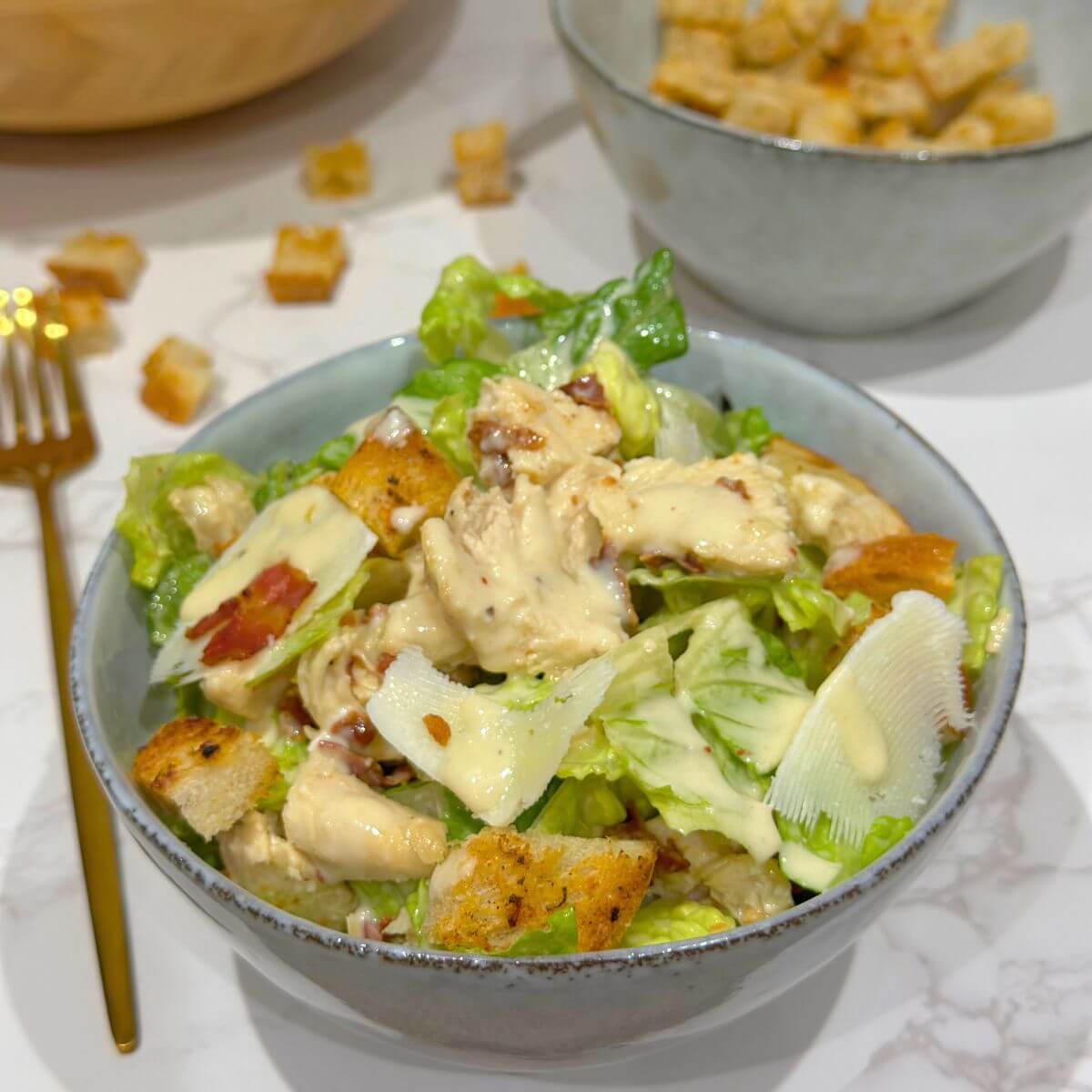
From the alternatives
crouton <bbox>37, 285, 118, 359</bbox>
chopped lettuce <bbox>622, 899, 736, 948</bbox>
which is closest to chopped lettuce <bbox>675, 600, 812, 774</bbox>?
chopped lettuce <bbox>622, 899, 736, 948</bbox>

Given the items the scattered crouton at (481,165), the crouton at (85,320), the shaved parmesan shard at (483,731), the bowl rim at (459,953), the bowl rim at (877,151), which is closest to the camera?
the bowl rim at (459,953)

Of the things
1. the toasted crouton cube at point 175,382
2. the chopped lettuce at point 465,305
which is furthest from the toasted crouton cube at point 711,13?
the toasted crouton cube at point 175,382

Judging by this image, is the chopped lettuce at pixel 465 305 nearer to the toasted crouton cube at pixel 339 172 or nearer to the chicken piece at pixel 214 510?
the chicken piece at pixel 214 510

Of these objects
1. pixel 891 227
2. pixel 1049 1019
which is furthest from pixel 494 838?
pixel 891 227

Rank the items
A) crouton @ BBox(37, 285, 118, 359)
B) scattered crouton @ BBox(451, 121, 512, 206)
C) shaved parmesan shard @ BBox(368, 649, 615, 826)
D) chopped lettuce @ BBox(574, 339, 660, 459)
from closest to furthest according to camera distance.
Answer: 1. shaved parmesan shard @ BBox(368, 649, 615, 826)
2. chopped lettuce @ BBox(574, 339, 660, 459)
3. crouton @ BBox(37, 285, 118, 359)
4. scattered crouton @ BBox(451, 121, 512, 206)

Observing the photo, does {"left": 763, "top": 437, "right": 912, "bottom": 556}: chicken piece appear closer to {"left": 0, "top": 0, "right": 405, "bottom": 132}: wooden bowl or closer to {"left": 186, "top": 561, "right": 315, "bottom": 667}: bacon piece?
{"left": 186, "top": 561, "right": 315, "bottom": 667}: bacon piece

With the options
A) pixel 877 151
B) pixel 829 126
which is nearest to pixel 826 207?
pixel 877 151

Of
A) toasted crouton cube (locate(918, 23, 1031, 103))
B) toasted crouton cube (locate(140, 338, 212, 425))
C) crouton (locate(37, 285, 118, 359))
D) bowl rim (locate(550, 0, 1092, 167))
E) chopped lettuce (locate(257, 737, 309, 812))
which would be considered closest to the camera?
chopped lettuce (locate(257, 737, 309, 812))
